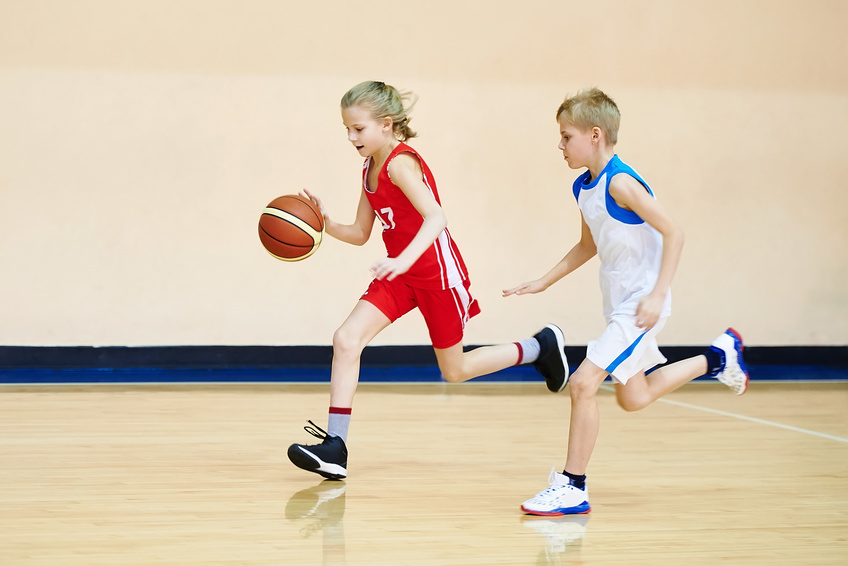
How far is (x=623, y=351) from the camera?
2553mm

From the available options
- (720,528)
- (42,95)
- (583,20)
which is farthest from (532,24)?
(720,528)

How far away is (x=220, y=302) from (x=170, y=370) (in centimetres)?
53

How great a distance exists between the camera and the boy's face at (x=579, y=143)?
2629 mm

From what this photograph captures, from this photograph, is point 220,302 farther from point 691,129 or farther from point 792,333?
point 792,333

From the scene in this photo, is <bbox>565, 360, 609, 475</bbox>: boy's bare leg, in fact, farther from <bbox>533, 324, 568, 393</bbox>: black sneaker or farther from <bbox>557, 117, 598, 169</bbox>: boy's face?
<bbox>533, 324, 568, 393</bbox>: black sneaker

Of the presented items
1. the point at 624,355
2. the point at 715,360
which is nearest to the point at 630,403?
the point at 624,355

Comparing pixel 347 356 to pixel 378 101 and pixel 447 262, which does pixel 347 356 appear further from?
pixel 378 101

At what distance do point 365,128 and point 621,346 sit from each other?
3.41 ft

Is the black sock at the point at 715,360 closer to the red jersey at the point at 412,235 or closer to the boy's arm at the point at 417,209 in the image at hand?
the red jersey at the point at 412,235

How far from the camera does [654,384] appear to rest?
2.87 metres

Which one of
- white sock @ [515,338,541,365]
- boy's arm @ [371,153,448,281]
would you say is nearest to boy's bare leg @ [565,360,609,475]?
boy's arm @ [371,153,448,281]

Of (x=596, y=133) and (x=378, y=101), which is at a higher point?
(x=378, y=101)

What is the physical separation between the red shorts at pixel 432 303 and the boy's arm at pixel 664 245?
0.73 m

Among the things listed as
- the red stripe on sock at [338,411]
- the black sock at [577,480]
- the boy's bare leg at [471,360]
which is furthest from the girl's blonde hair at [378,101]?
the black sock at [577,480]
